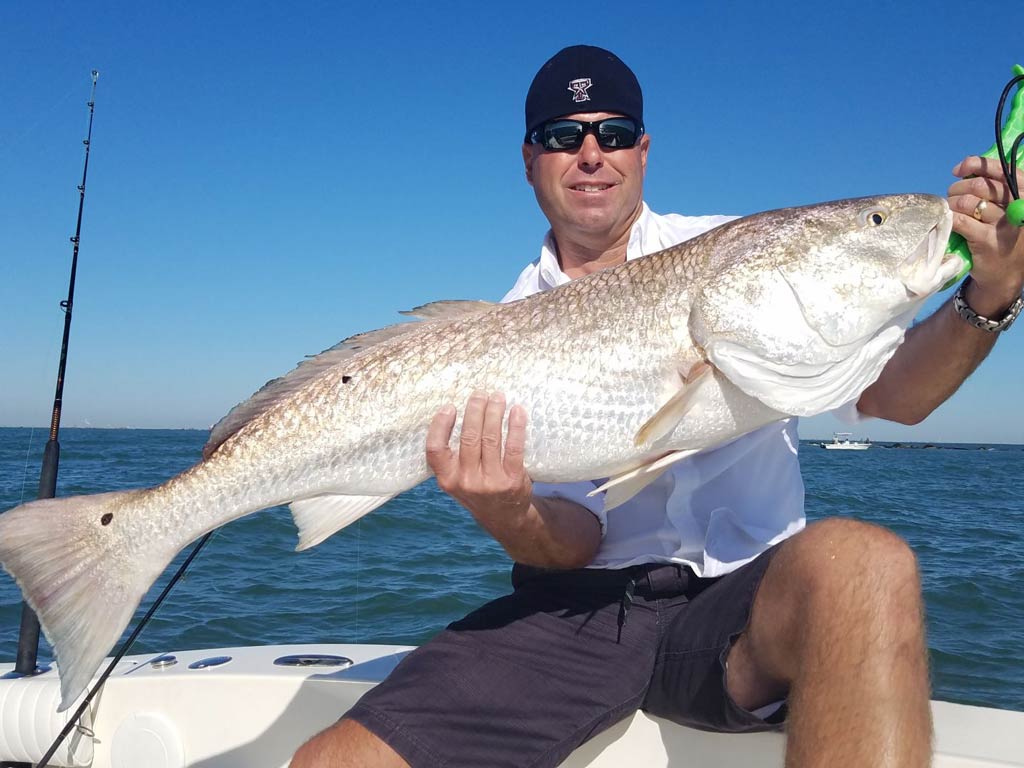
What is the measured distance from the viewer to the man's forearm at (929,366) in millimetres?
2584

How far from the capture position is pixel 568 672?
275 centimetres

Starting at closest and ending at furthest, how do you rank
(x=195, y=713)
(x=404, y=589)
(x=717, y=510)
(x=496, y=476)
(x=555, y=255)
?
(x=496, y=476) < (x=717, y=510) < (x=195, y=713) < (x=555, y=255) < (x=404, y=589)

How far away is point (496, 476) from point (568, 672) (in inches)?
29.7

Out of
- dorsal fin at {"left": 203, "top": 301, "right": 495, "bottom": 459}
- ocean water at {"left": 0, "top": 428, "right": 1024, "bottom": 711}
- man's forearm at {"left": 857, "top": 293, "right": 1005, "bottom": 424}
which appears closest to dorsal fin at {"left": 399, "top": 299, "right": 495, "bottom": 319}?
dorsal fin at {"left": 203, "top": 301, "right": 495, "bottom": 459}

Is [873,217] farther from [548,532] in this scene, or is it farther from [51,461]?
[51,461]

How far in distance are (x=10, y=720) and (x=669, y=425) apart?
9.99 feet

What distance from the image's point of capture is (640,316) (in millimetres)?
2561

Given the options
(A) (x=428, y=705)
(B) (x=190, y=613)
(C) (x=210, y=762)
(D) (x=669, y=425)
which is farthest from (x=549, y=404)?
(B) (x=190, y=613)

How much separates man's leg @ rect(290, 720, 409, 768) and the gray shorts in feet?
0.10

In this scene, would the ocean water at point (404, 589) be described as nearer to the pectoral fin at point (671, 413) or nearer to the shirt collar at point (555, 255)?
the shirt collar at point (555, 255)

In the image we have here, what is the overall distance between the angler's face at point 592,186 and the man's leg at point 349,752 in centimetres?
223

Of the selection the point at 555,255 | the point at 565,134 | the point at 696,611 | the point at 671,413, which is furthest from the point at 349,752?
the point at 565,134

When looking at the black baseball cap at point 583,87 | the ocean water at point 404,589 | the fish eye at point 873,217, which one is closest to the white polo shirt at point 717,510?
the fish eye at point 873,217

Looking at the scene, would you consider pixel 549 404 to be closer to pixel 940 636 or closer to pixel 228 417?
pixel 228 417
